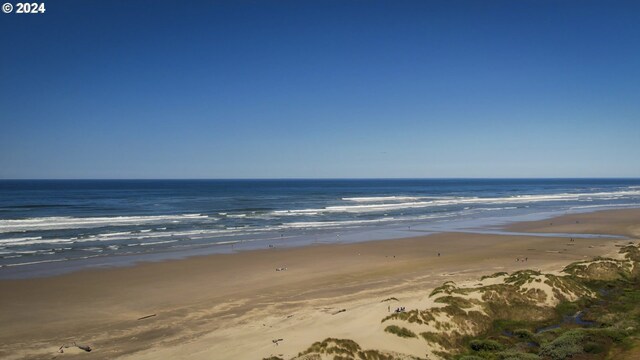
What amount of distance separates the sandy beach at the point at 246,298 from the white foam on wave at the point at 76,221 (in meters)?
21.2

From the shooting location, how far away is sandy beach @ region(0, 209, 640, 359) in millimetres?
11719

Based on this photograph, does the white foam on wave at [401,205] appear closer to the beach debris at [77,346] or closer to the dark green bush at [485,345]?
the beach debris at [77,346]

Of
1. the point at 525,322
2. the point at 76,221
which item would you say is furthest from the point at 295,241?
the point at 76,221

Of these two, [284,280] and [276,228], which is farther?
[276,228]

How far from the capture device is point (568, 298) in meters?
15.4

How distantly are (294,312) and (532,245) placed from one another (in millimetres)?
22487

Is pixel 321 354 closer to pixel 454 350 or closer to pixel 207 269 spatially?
pixel 454 350

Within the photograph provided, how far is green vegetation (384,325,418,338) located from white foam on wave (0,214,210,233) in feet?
121

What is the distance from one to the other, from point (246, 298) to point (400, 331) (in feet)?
24.7

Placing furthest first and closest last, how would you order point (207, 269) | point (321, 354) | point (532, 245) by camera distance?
point (532, 245) → point (207, 269) → point (321, 354)

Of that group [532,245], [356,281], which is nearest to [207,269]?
[356,281]

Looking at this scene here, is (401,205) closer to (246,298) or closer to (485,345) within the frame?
(246,298)

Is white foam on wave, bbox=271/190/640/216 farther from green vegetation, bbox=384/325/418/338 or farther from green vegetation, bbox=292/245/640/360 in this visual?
green vegetation, bbox=384/325/418/338

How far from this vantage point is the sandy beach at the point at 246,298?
1172cm
